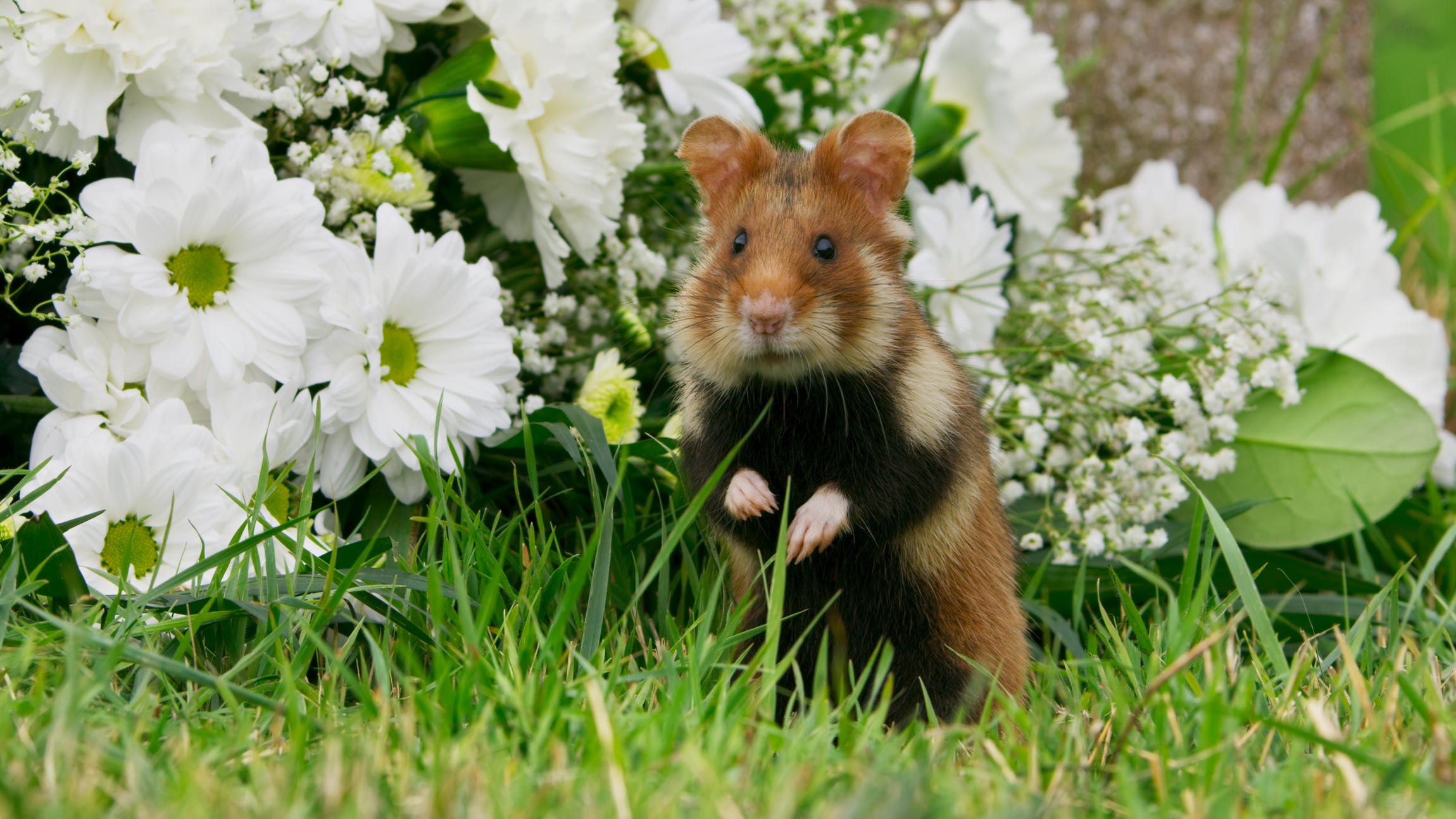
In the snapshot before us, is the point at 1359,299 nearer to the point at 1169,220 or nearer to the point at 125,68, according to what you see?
the point at 1169,220

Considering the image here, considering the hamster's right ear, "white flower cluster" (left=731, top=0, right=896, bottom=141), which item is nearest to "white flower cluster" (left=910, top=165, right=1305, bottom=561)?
"white flower cluster" (left=731, top=0, right=896, bottom=141)

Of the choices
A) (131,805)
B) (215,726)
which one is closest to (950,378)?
(215,726)

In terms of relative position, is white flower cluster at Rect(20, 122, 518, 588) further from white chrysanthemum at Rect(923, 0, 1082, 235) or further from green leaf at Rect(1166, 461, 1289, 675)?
white chrysanthemum at Rect(923, 0, 1082, 235)

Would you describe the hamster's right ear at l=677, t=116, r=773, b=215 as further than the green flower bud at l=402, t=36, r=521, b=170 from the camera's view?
No

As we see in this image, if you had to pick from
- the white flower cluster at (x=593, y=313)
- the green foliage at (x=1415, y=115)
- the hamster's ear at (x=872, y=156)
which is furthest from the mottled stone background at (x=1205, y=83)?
the hamster's ear at (x=872, y=156)

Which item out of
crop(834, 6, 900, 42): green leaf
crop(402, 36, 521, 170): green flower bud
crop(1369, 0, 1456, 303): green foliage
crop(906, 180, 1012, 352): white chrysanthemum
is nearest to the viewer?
crop(402, 36, 521, 170): green flower bud

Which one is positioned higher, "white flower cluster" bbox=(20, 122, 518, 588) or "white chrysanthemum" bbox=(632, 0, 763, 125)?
"white chrysanthemum" bbox=(632, 0, 763, 125)

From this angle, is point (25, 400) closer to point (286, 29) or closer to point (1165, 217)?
point (286, 29)
